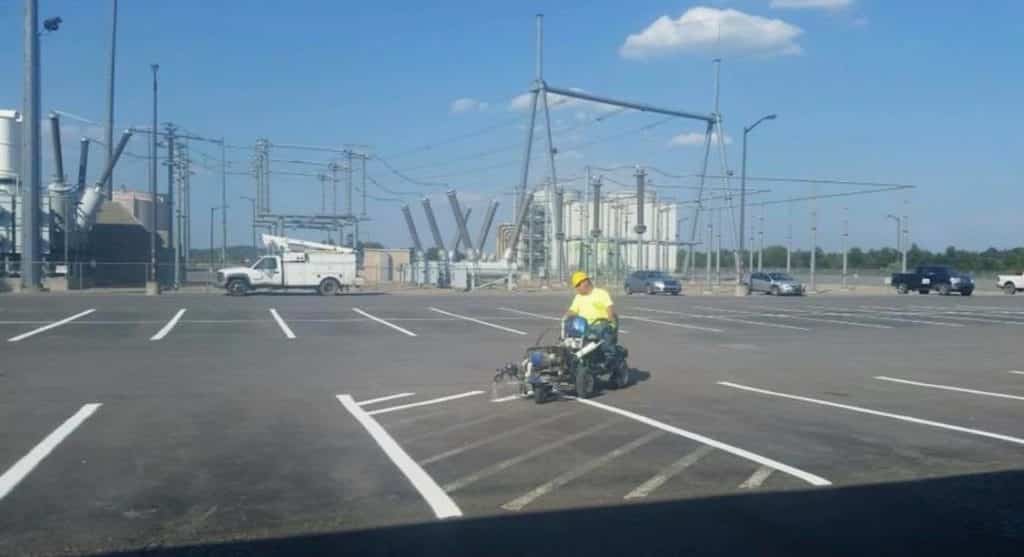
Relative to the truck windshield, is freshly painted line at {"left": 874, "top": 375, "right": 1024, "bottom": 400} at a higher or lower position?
lower

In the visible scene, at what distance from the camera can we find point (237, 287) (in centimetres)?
4731

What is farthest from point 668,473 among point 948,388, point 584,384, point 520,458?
point 948,388

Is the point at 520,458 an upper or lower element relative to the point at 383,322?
upper

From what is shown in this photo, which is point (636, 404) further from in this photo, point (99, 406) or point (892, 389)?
point (99, 406)

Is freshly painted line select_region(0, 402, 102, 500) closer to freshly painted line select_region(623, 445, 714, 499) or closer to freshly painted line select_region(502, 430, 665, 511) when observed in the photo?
freshly painted line select_region(502, 430, 665, 511)

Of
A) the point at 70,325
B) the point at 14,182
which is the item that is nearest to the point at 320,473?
the point at 70,325

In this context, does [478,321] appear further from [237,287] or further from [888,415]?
[237,287]

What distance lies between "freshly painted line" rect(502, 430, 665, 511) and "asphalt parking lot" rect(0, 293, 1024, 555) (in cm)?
4

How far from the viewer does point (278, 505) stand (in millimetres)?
7016

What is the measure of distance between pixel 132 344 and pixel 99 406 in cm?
936

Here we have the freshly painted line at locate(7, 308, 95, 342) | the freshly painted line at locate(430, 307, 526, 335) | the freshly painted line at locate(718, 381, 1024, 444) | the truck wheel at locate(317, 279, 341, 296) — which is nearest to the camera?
the freshly painted line at locate(718, 381, 1024, 444)

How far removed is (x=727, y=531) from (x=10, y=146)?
201 feet

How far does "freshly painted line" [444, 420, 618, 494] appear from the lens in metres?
7.72

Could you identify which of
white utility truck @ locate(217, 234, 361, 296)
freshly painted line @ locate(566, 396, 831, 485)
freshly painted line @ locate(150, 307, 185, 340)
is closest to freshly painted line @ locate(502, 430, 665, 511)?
freshly painted line @ locate(566, 396, 831, 485)
